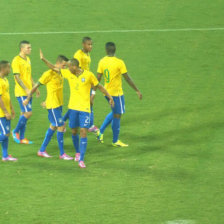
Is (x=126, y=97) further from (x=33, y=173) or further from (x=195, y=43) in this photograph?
(x=33, y=173)

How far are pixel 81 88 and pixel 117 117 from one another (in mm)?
1784

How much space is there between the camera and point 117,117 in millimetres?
13000

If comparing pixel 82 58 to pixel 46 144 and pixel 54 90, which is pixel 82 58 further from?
pixel 46 144

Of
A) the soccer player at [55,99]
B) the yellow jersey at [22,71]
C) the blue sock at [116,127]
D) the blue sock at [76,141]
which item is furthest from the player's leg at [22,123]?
the blue sock at [116,127]

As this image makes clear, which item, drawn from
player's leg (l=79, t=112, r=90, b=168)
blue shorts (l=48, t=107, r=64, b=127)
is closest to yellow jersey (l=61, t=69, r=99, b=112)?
player's leg (l=79, t=112, r=90, b=168)

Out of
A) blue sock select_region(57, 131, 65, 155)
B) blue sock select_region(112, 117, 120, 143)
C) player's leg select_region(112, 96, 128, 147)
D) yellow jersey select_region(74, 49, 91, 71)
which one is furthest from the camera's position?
yellow jersey select_region(74, 49, 91, 71)

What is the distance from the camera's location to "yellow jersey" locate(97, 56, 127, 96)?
41.5 feet

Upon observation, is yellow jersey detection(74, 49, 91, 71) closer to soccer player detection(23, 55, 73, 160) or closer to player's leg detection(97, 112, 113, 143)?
player's leg detection(97, 112, 113, 143)

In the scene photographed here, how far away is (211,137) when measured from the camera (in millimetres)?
13586

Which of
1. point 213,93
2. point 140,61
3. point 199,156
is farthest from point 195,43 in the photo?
point 199,156

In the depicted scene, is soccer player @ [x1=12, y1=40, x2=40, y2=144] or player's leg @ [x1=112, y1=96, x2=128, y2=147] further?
player's leg @ [x1=112, y1=96, x2=128, y2=147]

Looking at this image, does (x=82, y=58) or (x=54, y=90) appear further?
(x=82, y=58)

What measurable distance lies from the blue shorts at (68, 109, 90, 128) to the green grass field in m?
0.83

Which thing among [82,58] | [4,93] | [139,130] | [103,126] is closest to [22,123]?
[4,93]
